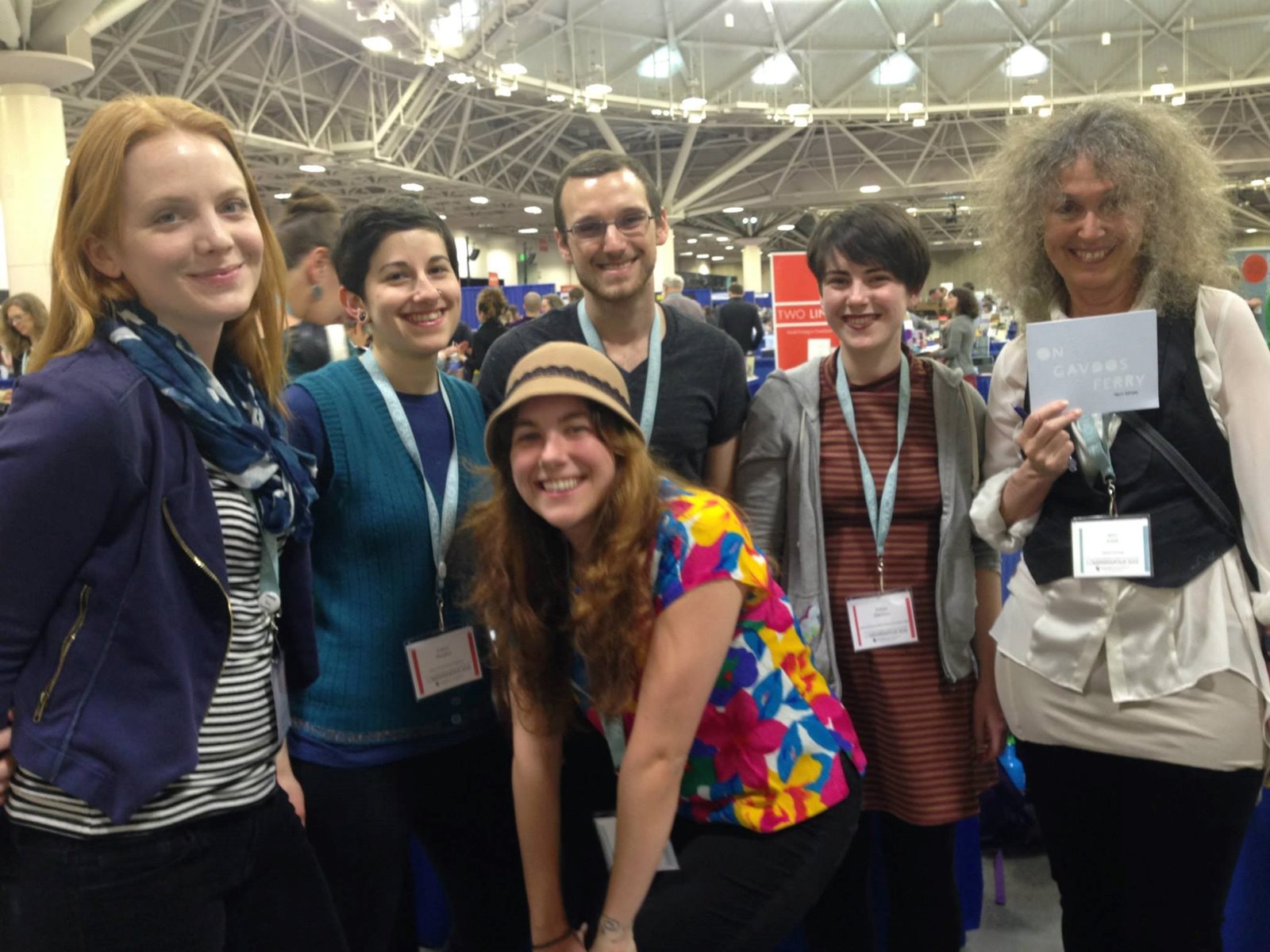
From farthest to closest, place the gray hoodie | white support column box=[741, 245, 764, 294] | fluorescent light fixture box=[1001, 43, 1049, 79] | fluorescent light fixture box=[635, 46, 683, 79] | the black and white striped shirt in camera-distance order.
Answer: white support column box=[741, 245, 764, 294], fluorescent light fixture box=[1001, 43, 1049, 79], fluorescent light fixture box=[635, 46, 683, 79], the gray hoodie, the black and white striped shirt

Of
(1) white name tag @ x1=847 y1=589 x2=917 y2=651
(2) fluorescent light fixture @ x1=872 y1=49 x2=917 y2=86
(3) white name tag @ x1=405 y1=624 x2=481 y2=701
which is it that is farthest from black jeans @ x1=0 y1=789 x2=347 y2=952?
(2) fluorescent light fixture @ x1=872 y1=49 x2=917 y2=86

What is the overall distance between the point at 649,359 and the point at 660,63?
1765cm

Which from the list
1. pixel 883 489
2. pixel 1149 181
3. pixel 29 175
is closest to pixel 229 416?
pixel 883 489

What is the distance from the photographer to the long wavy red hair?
167 centimetres

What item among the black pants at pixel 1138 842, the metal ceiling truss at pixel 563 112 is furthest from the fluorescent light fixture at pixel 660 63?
the black pants at pixel 1138 842

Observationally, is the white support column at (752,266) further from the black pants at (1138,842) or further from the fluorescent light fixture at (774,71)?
the black pants at (1138,842)

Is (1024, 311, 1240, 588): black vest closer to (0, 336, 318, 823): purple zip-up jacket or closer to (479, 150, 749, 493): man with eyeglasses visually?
(479, 150, 749, 493): man with eyeglasses

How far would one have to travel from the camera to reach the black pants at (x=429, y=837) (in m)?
1.88

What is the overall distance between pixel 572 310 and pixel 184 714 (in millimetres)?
1404

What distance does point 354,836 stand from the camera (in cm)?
188

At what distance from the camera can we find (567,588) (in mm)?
1850

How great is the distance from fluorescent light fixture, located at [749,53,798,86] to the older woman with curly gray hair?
18.6m

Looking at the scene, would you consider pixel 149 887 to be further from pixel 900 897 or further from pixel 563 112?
pixel 563 112

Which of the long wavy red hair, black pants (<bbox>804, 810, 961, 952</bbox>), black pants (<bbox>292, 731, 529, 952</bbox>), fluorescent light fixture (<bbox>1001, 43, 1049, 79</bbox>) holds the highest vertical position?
fluorescent light fixture (<bbox>1001, 43, 1049, 79</bbox>)
